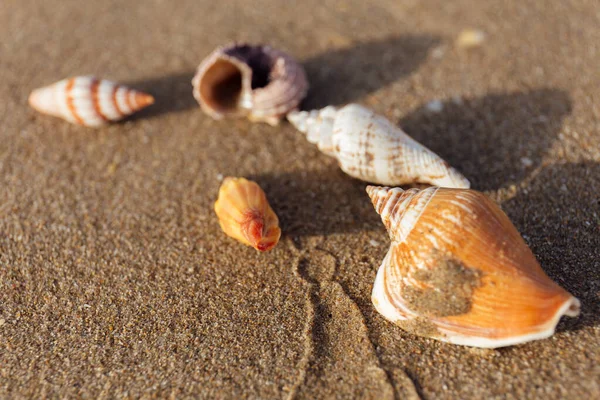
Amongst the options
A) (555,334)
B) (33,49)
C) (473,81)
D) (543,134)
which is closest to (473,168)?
(543,134)

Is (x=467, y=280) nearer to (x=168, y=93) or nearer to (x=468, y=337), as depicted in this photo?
(x=468, y=337)

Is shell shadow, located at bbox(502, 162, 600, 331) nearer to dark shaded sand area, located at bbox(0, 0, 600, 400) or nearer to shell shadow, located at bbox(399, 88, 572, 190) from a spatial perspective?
→ dark shaded sand area, located at bbox(0, 0, 600, 400)

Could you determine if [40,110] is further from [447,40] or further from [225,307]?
[447,40]

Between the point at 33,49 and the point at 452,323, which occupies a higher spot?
the point at 33,49

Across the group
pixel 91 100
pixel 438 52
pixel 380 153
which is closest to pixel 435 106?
pixel 438 52

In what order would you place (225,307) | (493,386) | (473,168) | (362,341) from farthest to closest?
(473,168), (225,307), (362,341), (493,386)

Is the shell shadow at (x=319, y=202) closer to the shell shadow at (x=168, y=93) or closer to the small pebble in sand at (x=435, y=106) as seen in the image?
the small pebble in sand at (x=435, y=106)
